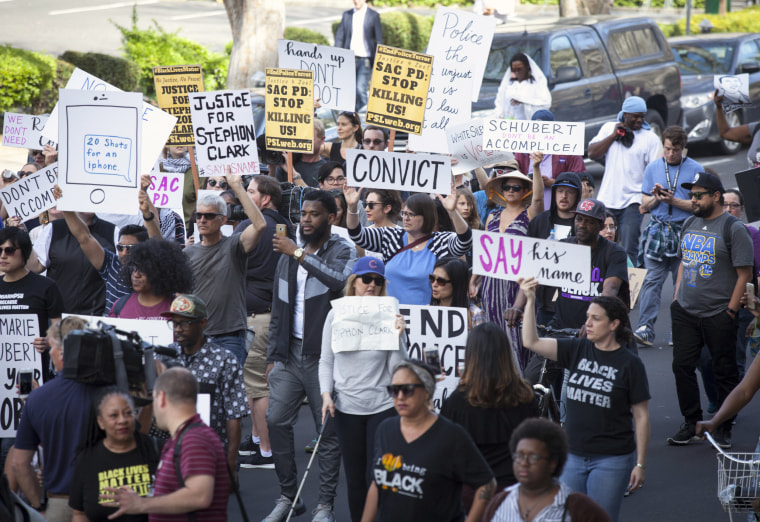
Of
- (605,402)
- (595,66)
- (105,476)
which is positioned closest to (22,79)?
(595,66)

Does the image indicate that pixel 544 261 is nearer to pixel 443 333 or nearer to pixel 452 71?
pixel 443 333

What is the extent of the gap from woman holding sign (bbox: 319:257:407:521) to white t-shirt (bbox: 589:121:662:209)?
5732mm

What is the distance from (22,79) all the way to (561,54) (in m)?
9.70

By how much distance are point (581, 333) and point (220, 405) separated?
8.22ft

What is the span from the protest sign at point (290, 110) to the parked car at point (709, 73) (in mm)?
9862

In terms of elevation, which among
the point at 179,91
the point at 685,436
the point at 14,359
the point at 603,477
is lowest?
the point at 685,436

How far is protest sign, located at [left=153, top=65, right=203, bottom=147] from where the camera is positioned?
1029cm

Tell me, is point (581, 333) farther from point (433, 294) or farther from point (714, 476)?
point (714, 476)

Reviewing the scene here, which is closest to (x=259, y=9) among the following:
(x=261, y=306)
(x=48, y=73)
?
(x=48, y=73)

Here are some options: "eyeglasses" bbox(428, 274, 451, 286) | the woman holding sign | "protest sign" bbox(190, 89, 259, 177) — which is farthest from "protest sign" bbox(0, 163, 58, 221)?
"eyeglasses" bbox(428, 274, 451, 286)

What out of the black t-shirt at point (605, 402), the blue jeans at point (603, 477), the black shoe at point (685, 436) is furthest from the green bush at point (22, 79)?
the blue jeans at point (603, 477)

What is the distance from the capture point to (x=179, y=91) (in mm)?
10352

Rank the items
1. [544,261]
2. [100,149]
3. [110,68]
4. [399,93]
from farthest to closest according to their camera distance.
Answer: [110,68] → [399,93] → [100,149] → [544,261]

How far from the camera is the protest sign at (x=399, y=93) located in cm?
977
